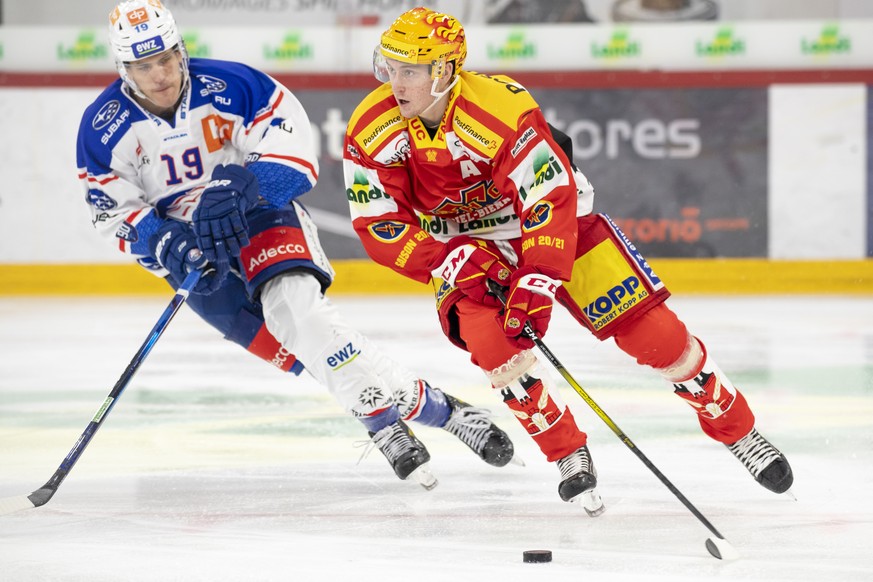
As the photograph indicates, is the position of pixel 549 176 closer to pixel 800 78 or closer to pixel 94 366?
pixel 94 366

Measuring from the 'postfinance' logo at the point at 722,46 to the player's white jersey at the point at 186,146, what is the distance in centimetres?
619

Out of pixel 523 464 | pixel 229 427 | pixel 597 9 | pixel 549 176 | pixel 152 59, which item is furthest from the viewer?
pixel 597 9

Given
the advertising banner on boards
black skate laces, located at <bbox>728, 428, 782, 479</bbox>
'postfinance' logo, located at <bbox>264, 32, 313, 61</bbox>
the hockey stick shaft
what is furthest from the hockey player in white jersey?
'postfinance' logo, located at <bbox>264, 32, 313, 61</bbox>

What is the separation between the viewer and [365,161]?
3.15 metres

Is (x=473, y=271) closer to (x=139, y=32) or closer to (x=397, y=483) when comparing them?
Answer: (x=397, y=483)

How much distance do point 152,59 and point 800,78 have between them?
5.83 meters

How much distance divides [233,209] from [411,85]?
0.51 meters

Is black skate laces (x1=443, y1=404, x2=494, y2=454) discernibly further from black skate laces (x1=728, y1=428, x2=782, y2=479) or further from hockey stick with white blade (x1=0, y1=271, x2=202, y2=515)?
hockey stick with white blade (x1=0, y1=271, x2=202, y2=515)

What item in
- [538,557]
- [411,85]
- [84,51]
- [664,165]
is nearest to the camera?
[538,557]

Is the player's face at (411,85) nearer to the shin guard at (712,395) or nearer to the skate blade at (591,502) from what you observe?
the shin guard at (712,395)

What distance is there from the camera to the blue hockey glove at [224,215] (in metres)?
3.12

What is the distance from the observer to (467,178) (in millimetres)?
3127

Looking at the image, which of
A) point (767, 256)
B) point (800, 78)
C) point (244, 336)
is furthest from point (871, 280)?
point (244, 336)

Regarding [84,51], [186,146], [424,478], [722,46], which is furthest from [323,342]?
[722,46]
